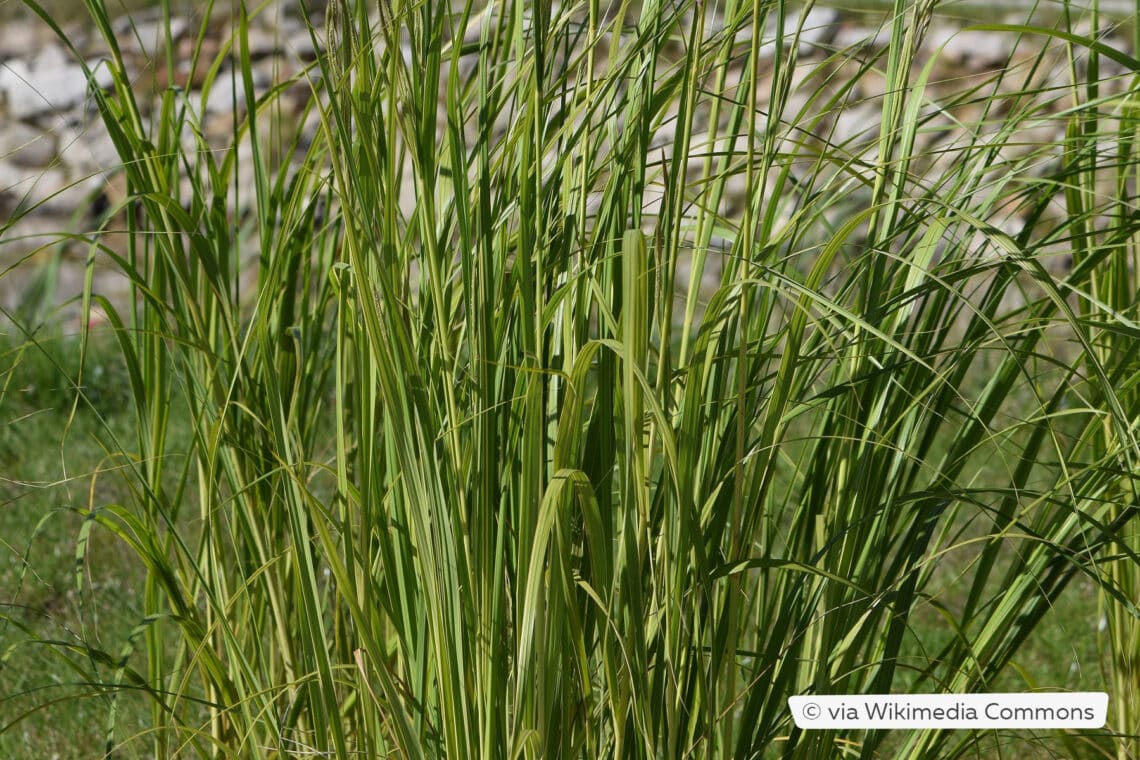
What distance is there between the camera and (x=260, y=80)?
18.7 feet

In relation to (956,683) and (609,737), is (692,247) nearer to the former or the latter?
(609,737)

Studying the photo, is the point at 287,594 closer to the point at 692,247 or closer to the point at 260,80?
the point at 692,247

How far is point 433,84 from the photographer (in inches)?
34.4

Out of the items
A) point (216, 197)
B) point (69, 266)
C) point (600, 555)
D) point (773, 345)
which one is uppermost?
point (216, 197)

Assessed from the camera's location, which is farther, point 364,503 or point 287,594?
point 287,594

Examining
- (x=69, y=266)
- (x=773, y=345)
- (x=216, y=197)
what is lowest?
(x=69, y=266)

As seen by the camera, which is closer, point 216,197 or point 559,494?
point 559,494

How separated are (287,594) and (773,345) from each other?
676 mm

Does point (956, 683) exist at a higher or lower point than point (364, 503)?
lower

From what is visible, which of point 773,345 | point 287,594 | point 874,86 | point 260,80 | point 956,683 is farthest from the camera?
point 260,80

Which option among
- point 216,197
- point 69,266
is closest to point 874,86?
point 69,266

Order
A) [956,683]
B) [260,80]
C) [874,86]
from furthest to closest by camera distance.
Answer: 1. [260,80]
2. [874,86]
3. [956,683]

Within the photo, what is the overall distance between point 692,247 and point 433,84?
256 mm

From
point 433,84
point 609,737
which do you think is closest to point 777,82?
point 433,84
